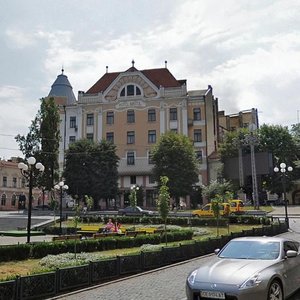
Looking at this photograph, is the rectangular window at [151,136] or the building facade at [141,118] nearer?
the building facade at [141,118]

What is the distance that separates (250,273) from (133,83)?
58142mm

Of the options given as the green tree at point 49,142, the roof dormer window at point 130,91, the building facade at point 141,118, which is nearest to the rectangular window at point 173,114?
the building facade at point 141,118

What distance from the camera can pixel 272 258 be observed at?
27.8 ft

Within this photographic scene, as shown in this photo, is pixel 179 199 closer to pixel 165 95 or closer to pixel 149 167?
pixel 149 167

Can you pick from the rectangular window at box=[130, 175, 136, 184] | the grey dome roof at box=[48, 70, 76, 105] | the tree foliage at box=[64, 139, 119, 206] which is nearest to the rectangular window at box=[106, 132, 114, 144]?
the rectangular window at box=[130, 175, 136, 184]

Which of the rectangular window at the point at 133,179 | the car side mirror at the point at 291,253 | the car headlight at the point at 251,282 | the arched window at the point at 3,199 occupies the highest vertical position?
the rectangular window at the point at 133,179

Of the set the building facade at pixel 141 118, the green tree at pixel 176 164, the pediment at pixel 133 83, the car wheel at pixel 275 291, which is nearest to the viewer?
the car wheel at pixel 275 291

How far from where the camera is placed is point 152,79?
65938 mm

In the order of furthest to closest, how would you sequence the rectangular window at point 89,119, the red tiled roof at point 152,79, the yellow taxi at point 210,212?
1. the rectangular window at point 89,119
2. the red tiled roof at point 152,79
3. the yellow taxi at point 210,212

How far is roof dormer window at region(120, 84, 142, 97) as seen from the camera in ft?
210

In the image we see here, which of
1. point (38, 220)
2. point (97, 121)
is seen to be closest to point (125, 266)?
point (38, 220)

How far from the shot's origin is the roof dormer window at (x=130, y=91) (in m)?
64.1

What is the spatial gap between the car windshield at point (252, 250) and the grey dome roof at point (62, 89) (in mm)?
69165

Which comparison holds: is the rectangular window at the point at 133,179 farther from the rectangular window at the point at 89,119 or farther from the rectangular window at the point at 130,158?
the rectangular window at the point at 89,119
